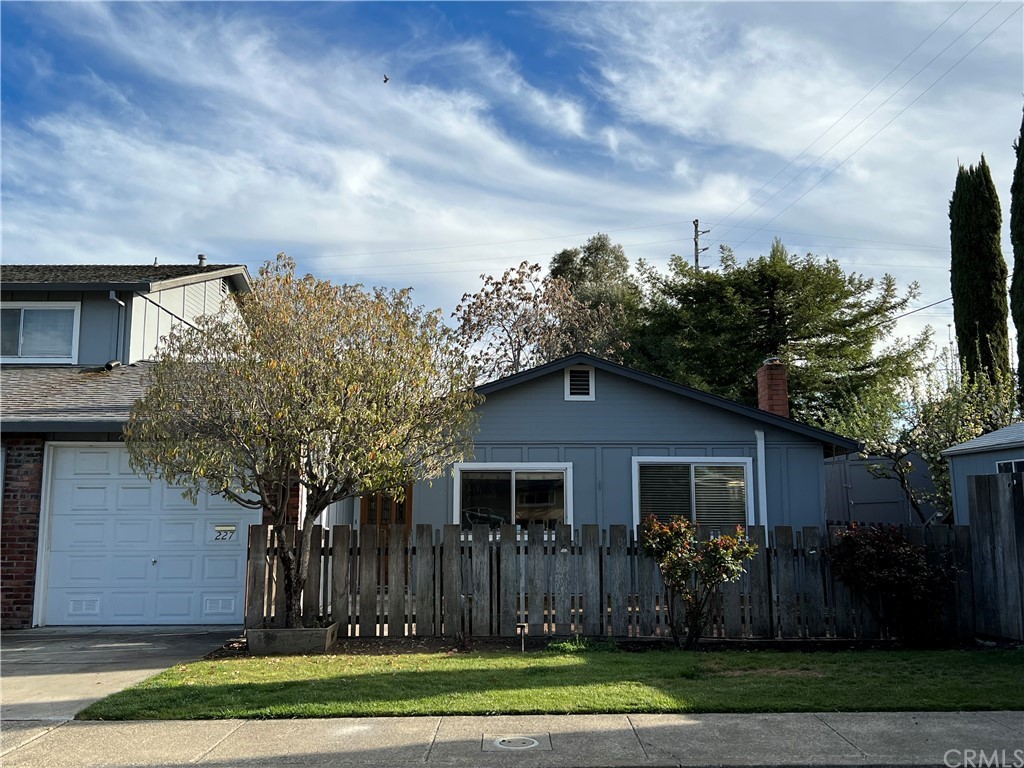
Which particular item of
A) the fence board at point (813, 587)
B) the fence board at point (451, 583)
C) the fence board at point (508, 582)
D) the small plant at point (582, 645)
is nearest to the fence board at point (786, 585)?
the fence board at point (813, 587)

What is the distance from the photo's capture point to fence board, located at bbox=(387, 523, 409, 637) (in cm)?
1009

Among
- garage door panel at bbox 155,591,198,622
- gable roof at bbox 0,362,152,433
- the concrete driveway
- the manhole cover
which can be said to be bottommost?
the manhole cover

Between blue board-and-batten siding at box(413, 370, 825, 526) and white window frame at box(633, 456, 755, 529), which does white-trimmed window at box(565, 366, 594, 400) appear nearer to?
blue board-and-batten siding at box(413, 370, 825, 526)

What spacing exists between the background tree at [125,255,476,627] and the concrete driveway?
4.98 feet

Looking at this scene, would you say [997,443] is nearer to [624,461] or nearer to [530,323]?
[624,461]

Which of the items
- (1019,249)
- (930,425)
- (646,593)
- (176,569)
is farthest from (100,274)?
(1019,249)

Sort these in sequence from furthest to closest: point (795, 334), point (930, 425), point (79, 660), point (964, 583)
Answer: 1. point (795, 334)
2. point (930, 425)
3. point (964, 583)
4. point (79, 660)

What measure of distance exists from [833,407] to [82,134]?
2192 centimetres

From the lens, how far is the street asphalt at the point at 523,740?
219 inches

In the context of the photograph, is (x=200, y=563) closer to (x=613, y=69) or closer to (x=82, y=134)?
(x=82, y=134)

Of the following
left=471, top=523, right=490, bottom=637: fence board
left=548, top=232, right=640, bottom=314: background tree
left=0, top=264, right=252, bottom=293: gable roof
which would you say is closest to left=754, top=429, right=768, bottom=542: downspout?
left=471, top=523, right=490, bottom=637: fence board

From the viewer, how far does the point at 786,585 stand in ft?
33.0

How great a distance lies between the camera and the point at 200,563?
38.0 ft

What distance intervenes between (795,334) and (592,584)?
750 inches
